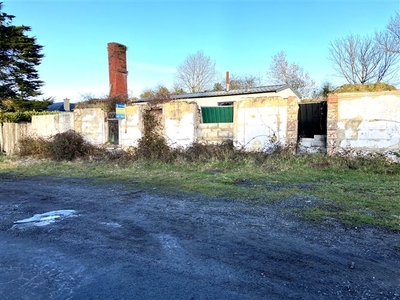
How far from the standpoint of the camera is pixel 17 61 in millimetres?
21672

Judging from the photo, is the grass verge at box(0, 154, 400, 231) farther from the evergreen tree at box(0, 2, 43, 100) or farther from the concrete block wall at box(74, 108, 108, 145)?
the evergreen tree at box(0, 2, 43, 100)

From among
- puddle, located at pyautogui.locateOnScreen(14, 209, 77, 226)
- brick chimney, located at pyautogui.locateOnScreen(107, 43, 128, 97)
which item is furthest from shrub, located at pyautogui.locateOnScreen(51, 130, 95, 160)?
puddle, located at pyautogui.locateOnScreen(14, 209, 77, 226)

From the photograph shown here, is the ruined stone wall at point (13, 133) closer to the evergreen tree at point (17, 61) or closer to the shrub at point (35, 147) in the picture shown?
the shrub at point (35, 147)

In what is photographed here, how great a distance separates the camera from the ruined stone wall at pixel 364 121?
899 centimetres

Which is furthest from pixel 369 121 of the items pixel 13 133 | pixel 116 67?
pixel 13 133

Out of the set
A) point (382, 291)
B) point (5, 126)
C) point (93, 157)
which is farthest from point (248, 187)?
point (5, 126)

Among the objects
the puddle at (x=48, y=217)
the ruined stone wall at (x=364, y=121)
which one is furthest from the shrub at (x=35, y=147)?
the ruined stone wall at (x=364, y=121)

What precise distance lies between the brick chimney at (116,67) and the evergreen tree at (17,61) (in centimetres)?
939

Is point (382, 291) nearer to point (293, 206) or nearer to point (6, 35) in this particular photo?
point (293, 206)

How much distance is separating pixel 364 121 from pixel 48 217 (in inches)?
360

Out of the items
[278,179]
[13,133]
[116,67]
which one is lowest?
[278,179]

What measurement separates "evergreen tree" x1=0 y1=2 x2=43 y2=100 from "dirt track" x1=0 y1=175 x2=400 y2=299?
1994cm

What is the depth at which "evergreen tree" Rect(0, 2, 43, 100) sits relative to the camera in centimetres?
2116

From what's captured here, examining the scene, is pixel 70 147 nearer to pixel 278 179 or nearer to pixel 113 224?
pixel 278 179
